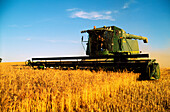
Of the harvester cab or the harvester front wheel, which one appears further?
the harvester cab

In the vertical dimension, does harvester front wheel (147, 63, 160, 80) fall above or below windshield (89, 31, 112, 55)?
below

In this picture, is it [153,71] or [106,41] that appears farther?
[106,41]

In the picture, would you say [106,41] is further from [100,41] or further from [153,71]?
[153,71]

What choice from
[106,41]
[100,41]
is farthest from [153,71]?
[100,41]

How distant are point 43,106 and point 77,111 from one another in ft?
2.28

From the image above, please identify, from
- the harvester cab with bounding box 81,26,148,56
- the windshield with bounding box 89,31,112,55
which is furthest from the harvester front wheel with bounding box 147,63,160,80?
the windshield with bounding box 89,31,112,55

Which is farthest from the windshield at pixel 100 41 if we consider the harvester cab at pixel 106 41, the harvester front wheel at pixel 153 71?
the harvester front wheel at pixel 153 71

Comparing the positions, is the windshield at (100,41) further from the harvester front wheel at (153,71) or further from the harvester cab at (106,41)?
the harvester front wheel at (153,71)

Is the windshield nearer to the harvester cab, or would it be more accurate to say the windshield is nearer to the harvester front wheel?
the harvester cab

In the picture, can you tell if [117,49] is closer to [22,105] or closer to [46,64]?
[46,64]

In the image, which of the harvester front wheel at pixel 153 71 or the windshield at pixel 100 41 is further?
the windshield at pixel 100 41

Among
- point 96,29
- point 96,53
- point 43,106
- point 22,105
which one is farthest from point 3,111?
point 96,29

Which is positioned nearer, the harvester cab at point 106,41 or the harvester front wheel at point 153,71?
the harvester front wheel at point 153,71

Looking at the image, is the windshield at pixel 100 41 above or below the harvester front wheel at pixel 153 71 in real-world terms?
above
